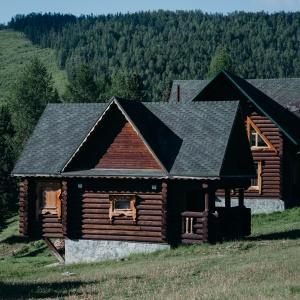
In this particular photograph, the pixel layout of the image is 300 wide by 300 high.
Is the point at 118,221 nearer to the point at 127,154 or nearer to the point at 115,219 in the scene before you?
the point at 115,219

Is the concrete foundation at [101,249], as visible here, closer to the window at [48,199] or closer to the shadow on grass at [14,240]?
the window at [48,199]

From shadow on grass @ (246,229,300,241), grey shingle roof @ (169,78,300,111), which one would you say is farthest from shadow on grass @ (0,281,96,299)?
grey shingle roof @ (169,78,300,111)

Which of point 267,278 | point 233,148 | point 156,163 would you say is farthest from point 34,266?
point 267,278

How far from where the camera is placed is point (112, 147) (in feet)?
108

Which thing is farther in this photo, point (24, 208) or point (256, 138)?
point (256, 138)

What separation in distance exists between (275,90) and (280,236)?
21046mm

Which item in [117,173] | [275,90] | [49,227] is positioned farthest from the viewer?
[275,90]

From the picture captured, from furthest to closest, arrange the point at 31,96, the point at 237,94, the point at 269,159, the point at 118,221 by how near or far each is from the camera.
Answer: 1. the point at 31,96
2. the point at 269,159
3. the point at 237,94
4. the point at 118,221

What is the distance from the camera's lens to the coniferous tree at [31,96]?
8706 centimetres

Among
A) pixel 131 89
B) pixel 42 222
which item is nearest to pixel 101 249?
pixel 42 222

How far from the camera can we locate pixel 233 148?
33.5 meters

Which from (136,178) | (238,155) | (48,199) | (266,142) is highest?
(266,142)

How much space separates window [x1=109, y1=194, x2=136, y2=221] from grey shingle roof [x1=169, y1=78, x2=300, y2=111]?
60.7 ft

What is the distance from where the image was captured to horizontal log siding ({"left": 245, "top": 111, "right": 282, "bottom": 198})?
144ft
